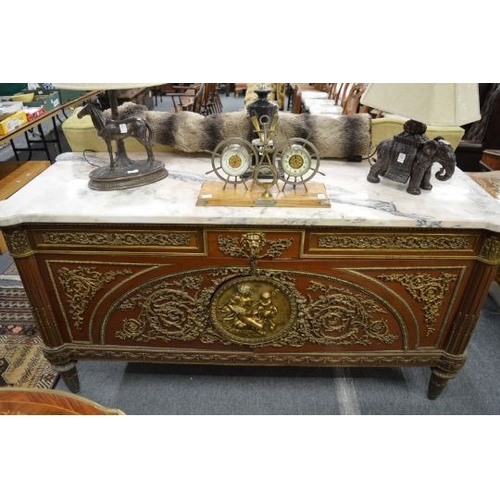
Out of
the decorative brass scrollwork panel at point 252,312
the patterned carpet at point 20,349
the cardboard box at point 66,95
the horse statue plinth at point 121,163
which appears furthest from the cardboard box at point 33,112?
the decorative brass scrollwork panel at point 252,312

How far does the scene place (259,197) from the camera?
1299 millimetres

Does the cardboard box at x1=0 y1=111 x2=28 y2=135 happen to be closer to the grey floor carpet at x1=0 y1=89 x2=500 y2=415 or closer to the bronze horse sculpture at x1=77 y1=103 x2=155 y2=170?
the bronze horse sculpture at x1=77 y1=103 x2=155 y2=170

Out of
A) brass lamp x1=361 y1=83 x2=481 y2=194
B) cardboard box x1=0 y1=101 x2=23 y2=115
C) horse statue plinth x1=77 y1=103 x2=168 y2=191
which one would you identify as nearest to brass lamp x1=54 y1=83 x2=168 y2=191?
horse statue plinth x1=77 y1=103 x2=168 y2=191

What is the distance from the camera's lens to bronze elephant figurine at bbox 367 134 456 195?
4.40 ft

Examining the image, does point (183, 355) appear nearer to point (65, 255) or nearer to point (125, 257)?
point (125, 257)

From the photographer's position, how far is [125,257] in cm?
136

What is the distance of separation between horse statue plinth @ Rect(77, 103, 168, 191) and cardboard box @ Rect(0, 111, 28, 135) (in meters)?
1.72

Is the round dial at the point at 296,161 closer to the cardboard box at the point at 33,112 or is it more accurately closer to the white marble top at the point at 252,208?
the white marble top at the point at 252,208

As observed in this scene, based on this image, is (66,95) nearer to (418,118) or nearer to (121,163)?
(121,163)

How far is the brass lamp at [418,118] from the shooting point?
1140 millimetres

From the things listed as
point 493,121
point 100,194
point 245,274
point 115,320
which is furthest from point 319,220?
point 493,121

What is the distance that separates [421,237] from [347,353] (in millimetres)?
572

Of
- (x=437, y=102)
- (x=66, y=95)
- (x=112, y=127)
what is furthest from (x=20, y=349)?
(x=66, y=95)

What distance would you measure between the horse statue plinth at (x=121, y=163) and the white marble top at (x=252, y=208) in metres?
0.03
